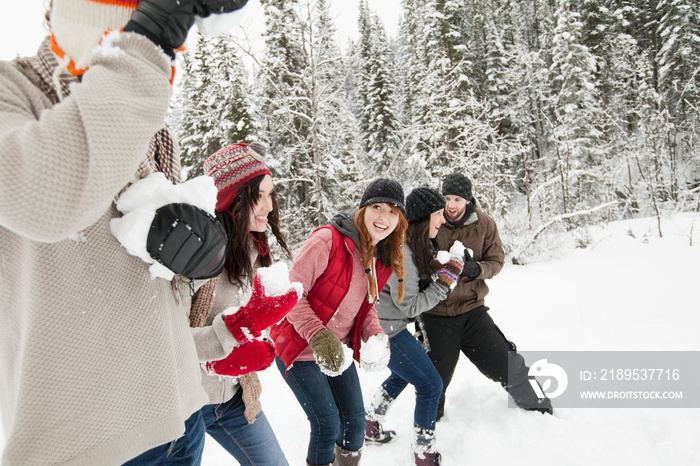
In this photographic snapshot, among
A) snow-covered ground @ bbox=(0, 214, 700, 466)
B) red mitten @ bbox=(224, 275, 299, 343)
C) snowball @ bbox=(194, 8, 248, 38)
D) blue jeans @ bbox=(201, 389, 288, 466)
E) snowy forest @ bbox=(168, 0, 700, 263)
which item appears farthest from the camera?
snowy forest @ bbox=(168, 0, 700, 263)

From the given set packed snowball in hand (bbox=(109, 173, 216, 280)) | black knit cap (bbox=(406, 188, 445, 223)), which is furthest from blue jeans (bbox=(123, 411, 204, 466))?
black knit cap (bbox=(406, 188, 445, 223))

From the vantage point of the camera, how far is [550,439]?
330 cm

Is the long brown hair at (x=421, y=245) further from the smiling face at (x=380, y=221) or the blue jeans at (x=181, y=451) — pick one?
the blue jeans at (x=181, y=451)

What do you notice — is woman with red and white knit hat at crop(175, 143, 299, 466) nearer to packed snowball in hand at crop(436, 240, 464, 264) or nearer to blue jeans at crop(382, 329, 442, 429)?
blue jeans at crop(382, 329, 442, 429)

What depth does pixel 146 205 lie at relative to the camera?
0.98m

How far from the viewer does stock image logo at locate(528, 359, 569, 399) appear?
367 centimetres

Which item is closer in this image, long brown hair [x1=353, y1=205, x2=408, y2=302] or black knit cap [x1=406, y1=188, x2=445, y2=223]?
long brown hair [x1=353, y1=205, x2=408, y2=302]

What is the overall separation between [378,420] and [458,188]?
2433 millimetres

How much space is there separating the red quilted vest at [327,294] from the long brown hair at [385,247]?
13cm

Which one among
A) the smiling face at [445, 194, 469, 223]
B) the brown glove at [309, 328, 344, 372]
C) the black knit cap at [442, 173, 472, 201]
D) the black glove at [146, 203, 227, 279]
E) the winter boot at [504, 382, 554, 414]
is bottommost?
the winter boot at [504, 382, 554, 414]

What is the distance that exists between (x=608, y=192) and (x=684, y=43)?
18.8 meters

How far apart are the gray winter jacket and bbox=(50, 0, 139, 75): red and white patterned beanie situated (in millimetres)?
2748

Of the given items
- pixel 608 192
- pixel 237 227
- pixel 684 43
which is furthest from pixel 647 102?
pixel 237 227

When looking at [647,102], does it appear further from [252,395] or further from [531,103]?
[252,395]
